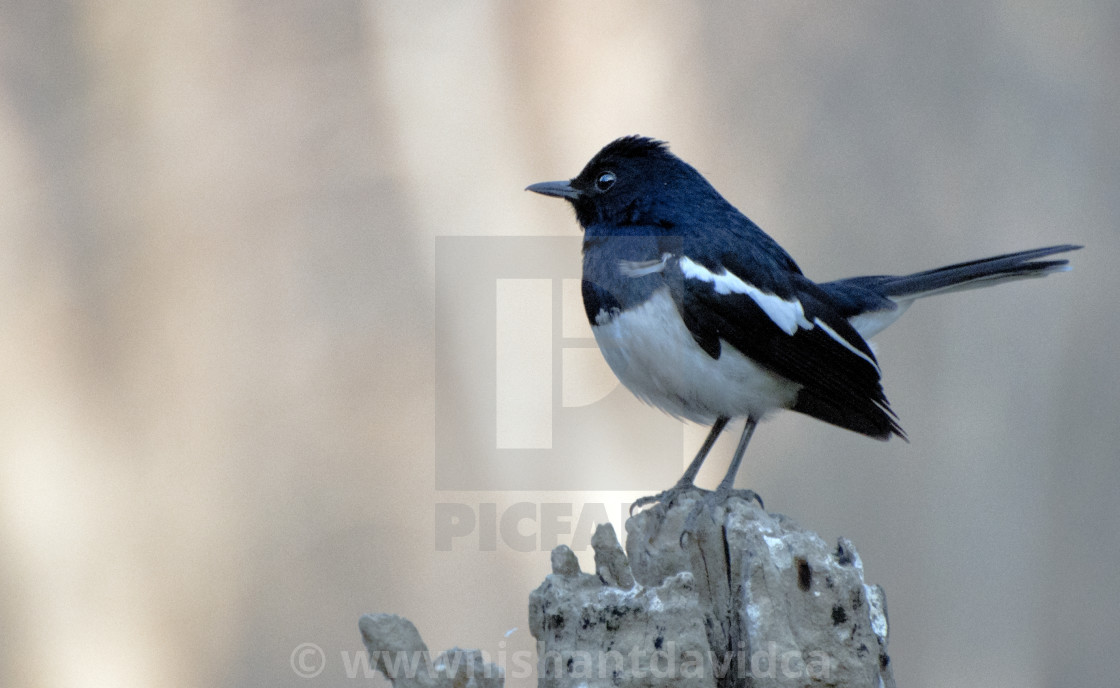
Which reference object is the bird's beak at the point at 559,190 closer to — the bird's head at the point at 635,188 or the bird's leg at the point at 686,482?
the bird's head at the point at 635,188

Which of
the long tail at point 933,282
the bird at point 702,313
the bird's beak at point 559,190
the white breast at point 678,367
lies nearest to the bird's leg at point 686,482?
the bird at point 702,313

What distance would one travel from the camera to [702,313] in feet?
7.38

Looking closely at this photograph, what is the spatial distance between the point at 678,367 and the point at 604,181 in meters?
0.58

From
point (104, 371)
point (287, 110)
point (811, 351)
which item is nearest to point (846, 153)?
point (811, 351)

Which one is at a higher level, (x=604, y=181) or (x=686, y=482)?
(x=604, y=181)

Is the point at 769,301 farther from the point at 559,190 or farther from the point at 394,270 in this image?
the point at 394,270

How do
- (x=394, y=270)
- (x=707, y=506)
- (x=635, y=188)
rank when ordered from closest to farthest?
(x=707, y=506)
(x=635, y=188)
(x=394, y=270)

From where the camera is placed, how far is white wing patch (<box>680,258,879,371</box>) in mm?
2283

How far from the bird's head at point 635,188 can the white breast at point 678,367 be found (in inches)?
11.2

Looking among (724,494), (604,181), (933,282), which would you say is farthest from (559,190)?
(933,282)

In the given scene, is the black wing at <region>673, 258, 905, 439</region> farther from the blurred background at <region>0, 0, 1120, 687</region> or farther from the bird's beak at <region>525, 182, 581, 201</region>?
the blurred background at <region>0, 0, 1120, 687</region>

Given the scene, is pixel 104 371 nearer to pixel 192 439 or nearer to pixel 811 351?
pixel 192 439

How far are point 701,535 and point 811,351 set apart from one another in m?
0.63

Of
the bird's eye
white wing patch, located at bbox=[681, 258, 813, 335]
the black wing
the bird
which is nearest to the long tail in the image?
the bird
